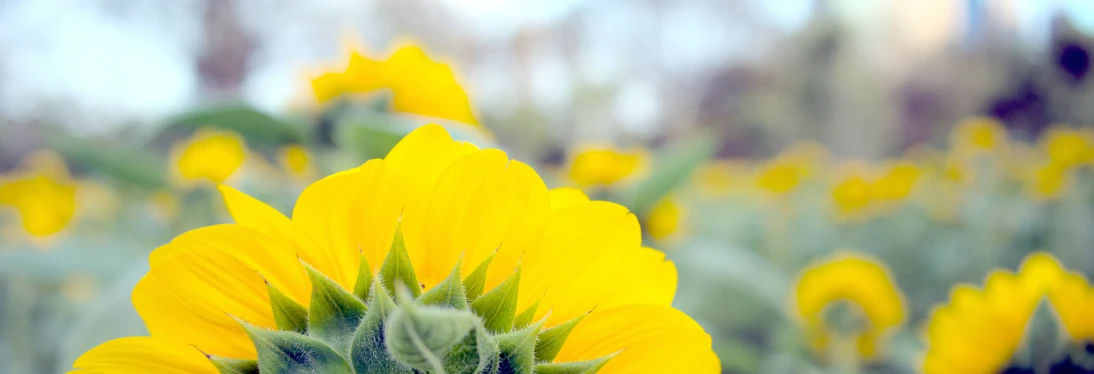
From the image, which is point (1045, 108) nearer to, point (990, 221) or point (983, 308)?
point (990, 221)

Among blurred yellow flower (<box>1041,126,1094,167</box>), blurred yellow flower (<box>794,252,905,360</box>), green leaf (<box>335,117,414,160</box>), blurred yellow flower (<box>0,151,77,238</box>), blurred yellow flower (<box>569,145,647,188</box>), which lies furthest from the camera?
blurred yellow flower (<box>1041,126,1094,167</box>)

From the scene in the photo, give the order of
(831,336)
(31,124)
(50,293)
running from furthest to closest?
(31,124), (50,293), (831,336)

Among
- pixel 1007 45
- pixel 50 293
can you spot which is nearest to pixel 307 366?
pixel 50 293

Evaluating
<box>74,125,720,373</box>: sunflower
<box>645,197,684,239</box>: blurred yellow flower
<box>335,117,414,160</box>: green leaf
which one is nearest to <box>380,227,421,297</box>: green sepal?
<box>74,125,720,373</box>: sunflower

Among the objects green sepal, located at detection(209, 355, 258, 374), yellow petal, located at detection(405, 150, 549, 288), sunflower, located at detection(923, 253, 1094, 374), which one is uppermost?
sunflower, located at detection(923, 253, 1094, 374)

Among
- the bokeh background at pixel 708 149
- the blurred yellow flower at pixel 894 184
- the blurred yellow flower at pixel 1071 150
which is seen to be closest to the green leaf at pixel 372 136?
the bokeh background at pixel 708 149

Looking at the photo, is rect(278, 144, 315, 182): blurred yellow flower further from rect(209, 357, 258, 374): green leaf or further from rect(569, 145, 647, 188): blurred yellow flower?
rect(209, 357, 258, 374): green leaf
